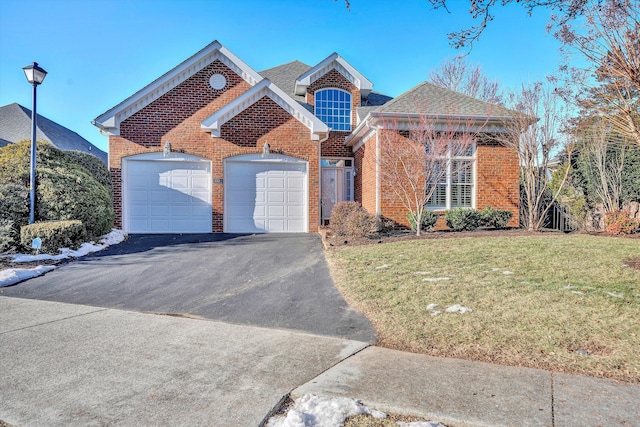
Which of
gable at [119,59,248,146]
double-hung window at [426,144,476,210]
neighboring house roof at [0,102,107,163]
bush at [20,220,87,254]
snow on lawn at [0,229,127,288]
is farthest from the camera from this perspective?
neighboring house roof at [0,102,107,163]

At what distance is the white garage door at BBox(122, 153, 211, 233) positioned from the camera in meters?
12.8

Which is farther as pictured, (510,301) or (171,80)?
(171,80)

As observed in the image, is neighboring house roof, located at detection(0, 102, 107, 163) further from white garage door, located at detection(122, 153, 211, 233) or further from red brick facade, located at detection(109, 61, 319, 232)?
white garage door, located at detection(122, 153, 211, 233)

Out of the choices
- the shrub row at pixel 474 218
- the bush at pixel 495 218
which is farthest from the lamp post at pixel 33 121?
the bush at pixel 495 218

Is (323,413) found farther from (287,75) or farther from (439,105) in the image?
Answer: (287,75)

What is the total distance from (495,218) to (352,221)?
4729 mm

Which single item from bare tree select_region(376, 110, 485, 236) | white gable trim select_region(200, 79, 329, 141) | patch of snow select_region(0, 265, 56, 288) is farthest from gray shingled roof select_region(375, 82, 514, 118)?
patch of snow select_region(0, 265, 56, 288)

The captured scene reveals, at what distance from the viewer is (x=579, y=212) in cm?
1424

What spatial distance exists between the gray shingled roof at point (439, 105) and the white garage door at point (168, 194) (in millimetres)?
6318

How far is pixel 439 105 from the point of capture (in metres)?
12.6

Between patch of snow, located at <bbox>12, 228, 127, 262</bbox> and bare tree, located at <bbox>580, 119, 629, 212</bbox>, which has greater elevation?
bare tree, located at <bbox>580, 119, 629, 212</bbox>

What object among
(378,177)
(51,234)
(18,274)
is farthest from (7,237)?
(378,177)

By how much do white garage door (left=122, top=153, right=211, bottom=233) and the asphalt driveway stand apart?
2381 millimetres

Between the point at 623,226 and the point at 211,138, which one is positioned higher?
the point at 211,138
